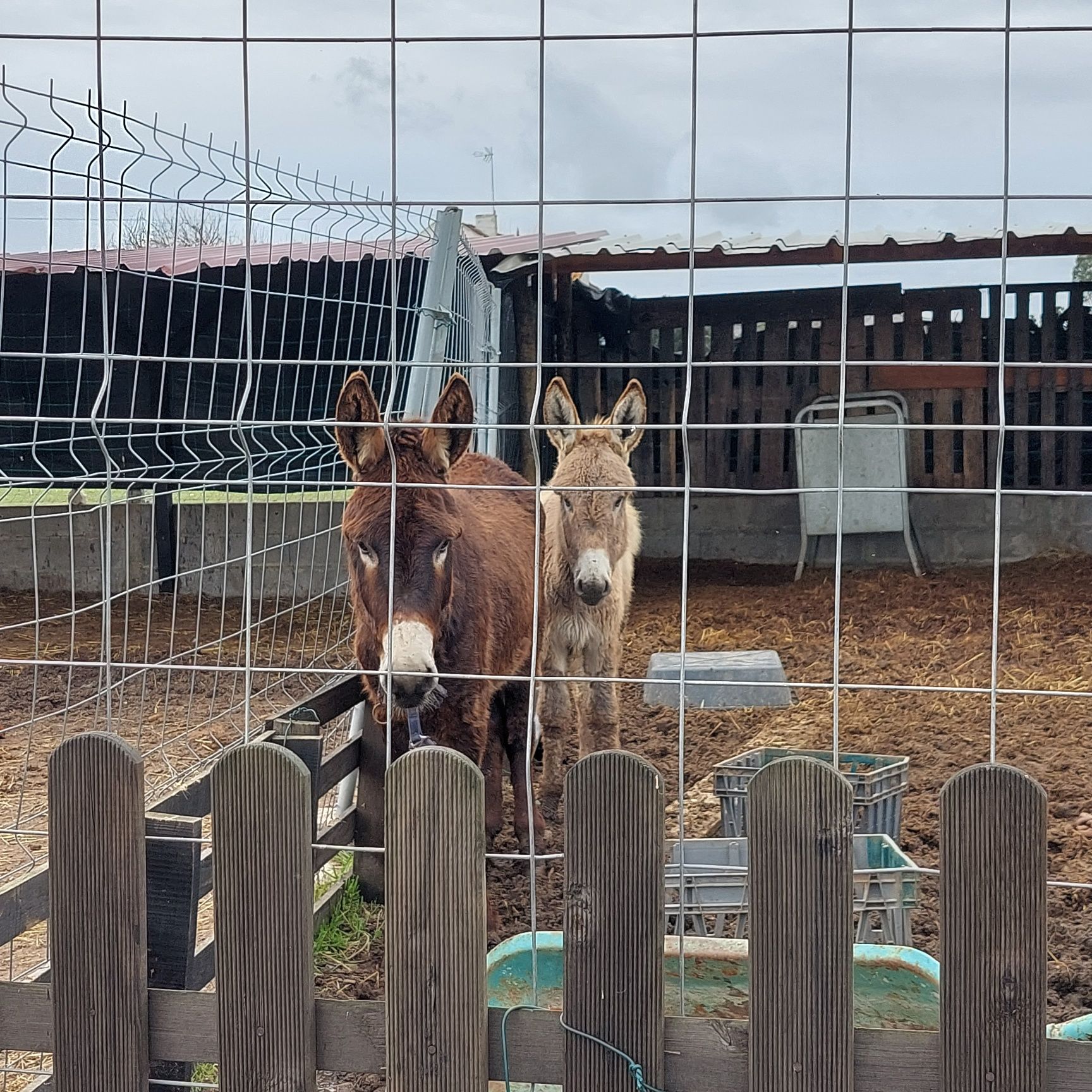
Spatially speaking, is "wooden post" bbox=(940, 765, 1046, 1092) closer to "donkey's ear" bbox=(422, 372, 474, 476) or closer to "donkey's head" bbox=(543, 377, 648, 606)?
"donkey's ear" bbox=(422, 372, 474, 476)

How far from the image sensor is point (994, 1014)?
5.85 feet

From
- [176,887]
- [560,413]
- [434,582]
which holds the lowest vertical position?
[176,887]

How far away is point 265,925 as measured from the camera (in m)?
1.92

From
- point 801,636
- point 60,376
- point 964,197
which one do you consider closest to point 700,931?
point 964,197

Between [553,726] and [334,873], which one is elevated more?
[553,726]

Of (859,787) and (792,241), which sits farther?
(792,241)

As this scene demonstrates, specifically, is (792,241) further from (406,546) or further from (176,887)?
(176,887)

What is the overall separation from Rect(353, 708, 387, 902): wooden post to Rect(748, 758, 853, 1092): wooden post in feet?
9.40

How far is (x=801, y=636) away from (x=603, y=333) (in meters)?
5.35

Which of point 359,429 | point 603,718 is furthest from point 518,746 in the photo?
point 359,429

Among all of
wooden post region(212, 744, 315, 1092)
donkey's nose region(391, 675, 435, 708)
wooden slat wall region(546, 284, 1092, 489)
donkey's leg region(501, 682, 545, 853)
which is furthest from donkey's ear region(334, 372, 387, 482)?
wooden slat wall region(546, 284, 1092, 489)

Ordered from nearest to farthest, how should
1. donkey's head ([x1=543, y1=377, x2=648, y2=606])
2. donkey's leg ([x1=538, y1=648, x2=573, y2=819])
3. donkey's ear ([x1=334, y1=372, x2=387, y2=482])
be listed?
donkey's ear ([x1=334, y1=372, x2=387, y2=482]) < donkey's head ([x1=543, y1=377, x2=648, y2=606]) < donkey's leg ([x1=538, y1=648, x2=573, y2=819])

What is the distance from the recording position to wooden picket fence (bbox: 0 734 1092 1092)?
5.88 feet

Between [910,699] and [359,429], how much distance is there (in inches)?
196
